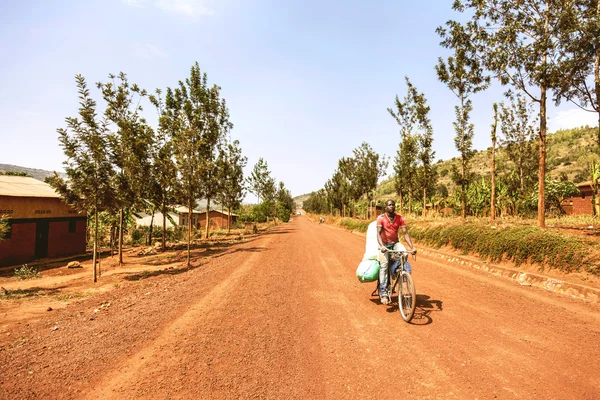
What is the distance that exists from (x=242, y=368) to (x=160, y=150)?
17459 mm

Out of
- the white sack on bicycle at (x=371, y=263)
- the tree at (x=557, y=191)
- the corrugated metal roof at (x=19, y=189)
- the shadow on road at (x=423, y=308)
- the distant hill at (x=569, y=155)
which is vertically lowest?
the shadow on road at (x=423, y=308)

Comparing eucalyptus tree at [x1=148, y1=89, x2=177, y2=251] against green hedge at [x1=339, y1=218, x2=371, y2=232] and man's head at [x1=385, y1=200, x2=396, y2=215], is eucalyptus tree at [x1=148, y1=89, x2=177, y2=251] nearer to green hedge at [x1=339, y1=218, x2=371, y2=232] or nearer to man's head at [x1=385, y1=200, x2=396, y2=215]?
man's head at [x1=385, y1=200, x2=396, y2=215]

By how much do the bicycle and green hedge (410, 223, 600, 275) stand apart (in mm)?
5606

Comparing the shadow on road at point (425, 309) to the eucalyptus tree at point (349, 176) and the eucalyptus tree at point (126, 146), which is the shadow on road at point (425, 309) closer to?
the eucalyptus tree at point (126, 146)

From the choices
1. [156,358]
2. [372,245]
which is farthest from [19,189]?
[372,245]

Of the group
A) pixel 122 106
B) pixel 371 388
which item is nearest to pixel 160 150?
pixel 122 106

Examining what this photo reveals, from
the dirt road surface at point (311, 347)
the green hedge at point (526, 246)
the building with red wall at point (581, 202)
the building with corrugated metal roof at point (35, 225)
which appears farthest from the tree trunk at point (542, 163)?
the building with corrugated metal roof at point (35, 225)

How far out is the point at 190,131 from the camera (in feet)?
51.4

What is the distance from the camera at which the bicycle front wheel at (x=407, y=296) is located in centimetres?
569

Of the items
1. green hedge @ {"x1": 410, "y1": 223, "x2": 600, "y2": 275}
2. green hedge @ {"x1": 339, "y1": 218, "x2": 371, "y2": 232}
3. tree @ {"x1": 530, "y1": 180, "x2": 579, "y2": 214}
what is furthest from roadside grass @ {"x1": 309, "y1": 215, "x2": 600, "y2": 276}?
tree @ {"x1": 530, "y1": 180, "x2": 579, "y2": 214}

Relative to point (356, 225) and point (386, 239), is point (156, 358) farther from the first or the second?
point (356, 225)

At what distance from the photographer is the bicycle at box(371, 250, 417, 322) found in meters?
5.73

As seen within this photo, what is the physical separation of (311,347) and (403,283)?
2307mm

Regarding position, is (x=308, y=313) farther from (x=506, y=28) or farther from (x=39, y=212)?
(x=39, y=212)
